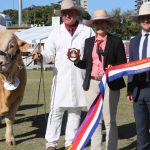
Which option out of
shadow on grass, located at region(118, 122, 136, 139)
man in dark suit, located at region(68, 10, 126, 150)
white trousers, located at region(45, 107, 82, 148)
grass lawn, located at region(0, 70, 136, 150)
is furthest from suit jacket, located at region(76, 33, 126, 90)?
shadow on grass, located at region(118, 122, 136, 139)

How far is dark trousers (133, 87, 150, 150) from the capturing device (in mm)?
→ 5554

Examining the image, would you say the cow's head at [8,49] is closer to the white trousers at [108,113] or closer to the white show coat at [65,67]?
the white show coat at [65,67]

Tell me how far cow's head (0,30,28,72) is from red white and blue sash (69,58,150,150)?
1766mm

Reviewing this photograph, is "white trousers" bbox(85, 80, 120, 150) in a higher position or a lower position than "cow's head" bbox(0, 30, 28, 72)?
lower

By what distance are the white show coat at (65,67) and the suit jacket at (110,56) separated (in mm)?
455

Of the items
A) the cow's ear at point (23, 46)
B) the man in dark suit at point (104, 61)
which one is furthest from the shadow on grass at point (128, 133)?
the cow's ear at point (23, 46)

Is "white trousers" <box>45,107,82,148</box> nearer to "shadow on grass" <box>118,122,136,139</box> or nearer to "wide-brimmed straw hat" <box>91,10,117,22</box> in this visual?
"shadow on grass" <box>118,122,136,139</box>

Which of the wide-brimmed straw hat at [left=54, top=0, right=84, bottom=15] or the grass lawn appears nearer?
the wide-brimmed straw hat at [left=54, top=0, right=84, bottom=15]

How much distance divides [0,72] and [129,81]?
7.65 feet

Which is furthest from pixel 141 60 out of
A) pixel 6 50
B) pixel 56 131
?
pixel 6 50

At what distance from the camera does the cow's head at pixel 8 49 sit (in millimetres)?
6775

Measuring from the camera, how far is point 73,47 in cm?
651

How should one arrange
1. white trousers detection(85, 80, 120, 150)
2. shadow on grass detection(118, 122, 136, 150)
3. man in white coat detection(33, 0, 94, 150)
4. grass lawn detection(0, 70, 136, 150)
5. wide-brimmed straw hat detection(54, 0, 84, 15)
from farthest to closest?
grass lawn detection(0, 70, 136, 150) → shadow on grass detection(118, 122, 136, 150) → man in white coat detection(33, 0, 94, 150) → wide-brimmed straw hat detection(54, 0, 84, 15) → white trousers detection(85, 80, 120, 150)

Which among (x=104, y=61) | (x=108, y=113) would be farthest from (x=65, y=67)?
(x=108, y=113)
